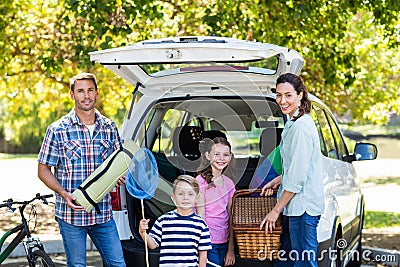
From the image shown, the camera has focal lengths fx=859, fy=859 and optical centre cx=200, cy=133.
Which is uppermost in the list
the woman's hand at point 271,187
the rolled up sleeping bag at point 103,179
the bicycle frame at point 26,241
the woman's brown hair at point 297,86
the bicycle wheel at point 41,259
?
the woman's brown hair at point 297,86

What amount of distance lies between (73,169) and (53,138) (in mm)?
253

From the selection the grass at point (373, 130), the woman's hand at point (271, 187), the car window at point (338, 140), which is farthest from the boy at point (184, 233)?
the grass at point (373, 130)

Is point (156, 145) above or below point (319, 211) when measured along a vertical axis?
above

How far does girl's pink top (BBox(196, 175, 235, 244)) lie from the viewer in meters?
6.19

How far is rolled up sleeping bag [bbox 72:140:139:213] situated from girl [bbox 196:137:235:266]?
0.63 metres

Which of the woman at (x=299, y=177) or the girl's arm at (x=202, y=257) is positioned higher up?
the woman at (x=299, y=177)

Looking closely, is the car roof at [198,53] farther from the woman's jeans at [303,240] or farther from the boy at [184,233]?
the woman's jeans at [303,240]

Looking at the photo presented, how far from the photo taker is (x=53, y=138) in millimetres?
5891

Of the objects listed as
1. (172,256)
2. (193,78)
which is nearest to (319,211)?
(172,256)

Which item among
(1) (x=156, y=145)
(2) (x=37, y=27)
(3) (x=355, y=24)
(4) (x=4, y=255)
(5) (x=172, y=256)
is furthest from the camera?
(3) (x=355, y=24)

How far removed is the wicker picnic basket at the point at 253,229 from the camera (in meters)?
5.96

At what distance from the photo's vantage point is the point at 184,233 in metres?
5.82

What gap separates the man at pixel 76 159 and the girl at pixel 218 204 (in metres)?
0.63

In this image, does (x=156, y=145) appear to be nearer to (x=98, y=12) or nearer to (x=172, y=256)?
(x=172, y=256)
